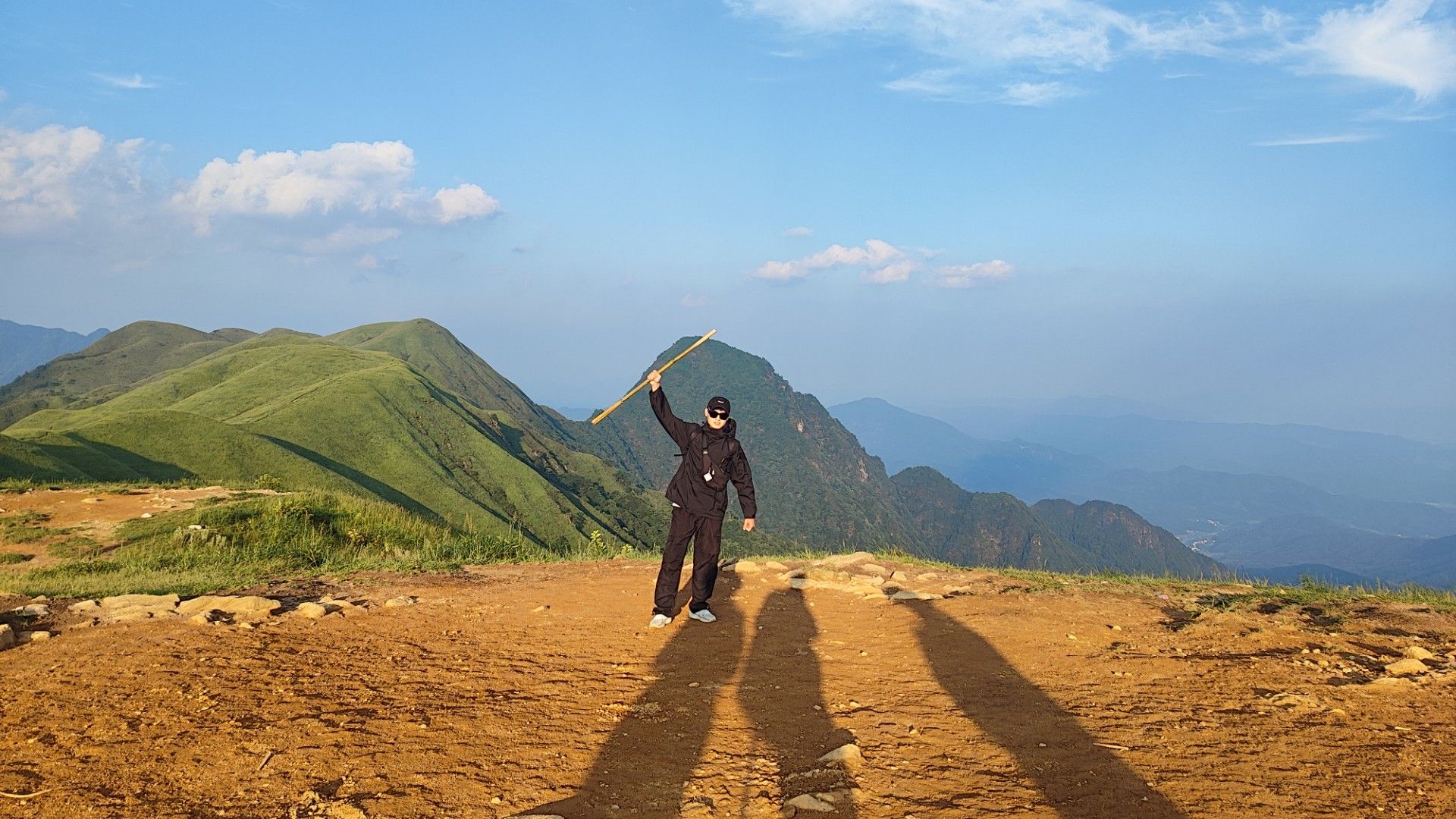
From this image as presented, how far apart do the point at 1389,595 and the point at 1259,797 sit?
677 cm

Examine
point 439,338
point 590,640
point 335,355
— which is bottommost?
point 590,640

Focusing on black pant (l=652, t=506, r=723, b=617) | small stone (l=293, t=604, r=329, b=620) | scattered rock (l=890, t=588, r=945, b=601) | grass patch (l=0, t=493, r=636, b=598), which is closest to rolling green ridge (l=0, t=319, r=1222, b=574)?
grass patch (l=0, t=493, r=636, b=598)

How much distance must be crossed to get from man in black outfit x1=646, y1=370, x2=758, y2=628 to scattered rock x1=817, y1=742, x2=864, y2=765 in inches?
147

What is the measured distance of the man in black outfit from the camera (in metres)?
8.11

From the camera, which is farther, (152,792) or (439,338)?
(439,338)

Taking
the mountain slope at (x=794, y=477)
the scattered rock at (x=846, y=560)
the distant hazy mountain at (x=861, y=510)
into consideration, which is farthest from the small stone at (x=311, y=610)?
the distant hazy mountain at (x=861, y=510)

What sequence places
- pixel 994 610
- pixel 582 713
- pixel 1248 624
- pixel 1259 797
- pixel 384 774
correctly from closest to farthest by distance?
pixel 1259 797, pixel 384 774, pixel 582 713, pixel 1248 624, pixel 994 610

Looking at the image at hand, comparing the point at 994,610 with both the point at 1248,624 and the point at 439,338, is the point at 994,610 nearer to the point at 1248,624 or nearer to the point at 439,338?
the point at 1248,624

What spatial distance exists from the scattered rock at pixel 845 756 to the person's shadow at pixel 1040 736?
0.86 metres

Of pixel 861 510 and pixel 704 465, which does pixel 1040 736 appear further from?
pixel 861 510

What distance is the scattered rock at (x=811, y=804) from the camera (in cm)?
378

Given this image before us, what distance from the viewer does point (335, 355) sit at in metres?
67.9

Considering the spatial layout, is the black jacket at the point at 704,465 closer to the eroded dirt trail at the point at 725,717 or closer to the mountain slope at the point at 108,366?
the eroded dirt trail at the point at 725,717

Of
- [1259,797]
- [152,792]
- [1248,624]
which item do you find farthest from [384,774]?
[1248,624]
